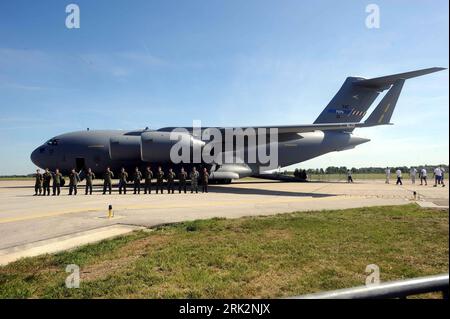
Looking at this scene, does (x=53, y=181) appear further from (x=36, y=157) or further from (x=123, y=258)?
(x=123, y=258)

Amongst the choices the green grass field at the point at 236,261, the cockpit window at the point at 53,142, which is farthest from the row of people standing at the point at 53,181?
the green grass field at the point at 236,261

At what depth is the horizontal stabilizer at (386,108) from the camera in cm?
2667

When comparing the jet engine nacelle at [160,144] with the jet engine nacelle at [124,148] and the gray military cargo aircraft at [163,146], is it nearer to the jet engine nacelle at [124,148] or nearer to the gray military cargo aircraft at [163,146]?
the gray military cargo aircraft at [163,146]

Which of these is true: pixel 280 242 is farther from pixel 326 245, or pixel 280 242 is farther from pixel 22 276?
pixel 22 276

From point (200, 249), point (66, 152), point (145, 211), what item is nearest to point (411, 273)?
point (200, 249)

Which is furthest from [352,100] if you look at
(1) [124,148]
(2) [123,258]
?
(2) [123,258]

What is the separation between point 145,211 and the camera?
12625 millimetres

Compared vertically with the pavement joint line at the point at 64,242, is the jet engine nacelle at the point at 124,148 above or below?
above

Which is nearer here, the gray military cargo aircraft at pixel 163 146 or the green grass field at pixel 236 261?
the green grass field at pixel 236 261

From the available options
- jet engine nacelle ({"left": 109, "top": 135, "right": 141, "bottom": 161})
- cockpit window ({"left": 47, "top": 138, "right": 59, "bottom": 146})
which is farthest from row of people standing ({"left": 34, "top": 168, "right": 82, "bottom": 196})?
cockpit window ({"left": 47, "top": 138, "right": 59, "bottom": 146})

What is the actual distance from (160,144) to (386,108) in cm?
1828

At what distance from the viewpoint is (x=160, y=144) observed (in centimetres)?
2509
